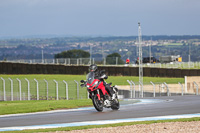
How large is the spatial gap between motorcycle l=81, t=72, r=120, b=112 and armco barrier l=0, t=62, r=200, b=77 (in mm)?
44777

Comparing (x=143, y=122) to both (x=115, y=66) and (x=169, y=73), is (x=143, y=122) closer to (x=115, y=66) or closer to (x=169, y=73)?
(x=169, y=73)

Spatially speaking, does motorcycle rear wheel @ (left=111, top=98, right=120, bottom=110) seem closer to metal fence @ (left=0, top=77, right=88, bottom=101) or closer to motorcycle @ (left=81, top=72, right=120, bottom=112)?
motorcycle @ (left=81, top=72, right=120, bottom=112)

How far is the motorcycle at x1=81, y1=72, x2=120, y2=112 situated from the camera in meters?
18.1

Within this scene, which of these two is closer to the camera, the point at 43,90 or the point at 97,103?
the point at 97,103

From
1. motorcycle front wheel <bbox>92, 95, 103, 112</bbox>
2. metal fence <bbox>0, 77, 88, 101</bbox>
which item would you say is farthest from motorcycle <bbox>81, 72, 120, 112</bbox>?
metal fence <bbox>0, 77, 88, 101</bbox>

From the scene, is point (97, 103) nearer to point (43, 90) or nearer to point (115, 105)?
point (115, 105)

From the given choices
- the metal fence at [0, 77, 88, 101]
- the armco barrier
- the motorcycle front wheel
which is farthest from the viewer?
the armco barrier

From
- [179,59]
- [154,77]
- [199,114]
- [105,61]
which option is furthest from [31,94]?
[179,59]

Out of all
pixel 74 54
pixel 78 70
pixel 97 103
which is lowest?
pixel 78 70

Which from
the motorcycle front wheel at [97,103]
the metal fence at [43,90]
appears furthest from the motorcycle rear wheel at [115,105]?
the metal fence at [43,90]

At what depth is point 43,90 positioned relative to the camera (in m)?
34.9

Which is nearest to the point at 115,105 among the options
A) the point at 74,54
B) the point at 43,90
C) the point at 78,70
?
the point at 43,90

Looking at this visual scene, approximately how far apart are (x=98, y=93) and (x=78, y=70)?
55.5 metres

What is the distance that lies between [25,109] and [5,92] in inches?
610
